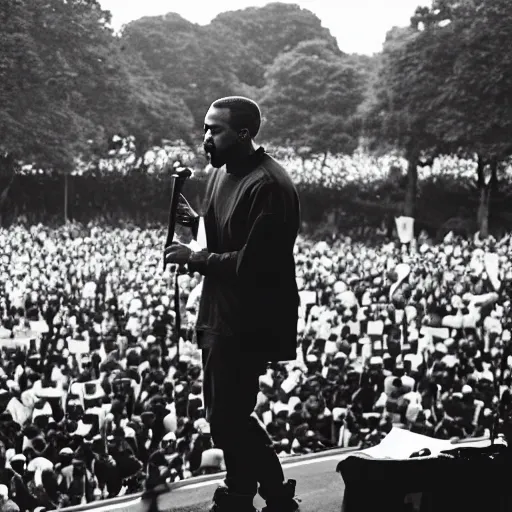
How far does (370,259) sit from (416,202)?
568 centimetres

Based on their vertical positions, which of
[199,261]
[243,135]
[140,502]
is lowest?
[140,502]

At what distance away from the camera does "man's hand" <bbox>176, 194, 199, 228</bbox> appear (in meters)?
3.46

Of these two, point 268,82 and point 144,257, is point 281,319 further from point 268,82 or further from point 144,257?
point 268,82

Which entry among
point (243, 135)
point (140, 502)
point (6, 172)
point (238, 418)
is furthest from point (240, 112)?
point (6, 172)

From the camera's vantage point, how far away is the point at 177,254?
3.23m

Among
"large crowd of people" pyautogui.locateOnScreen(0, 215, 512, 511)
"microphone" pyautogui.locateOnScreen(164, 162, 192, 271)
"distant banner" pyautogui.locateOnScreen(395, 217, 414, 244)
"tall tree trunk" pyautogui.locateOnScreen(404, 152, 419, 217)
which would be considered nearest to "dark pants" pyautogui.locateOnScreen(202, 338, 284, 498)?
"microphone" pyautogui.locateOnScreen(164, 162, 192, 271)

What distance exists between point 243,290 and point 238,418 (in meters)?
0.48

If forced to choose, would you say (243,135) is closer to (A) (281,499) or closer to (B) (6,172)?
(A) (281,499)

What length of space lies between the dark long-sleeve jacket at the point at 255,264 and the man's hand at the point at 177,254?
0.04 metres

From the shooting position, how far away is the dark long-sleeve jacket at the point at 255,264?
3125mm

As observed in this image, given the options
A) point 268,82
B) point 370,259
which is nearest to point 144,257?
point 370,259

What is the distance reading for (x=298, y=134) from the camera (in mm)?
27859

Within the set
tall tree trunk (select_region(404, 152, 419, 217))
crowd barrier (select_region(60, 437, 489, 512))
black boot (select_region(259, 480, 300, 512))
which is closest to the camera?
black boot (select_region(259, 480, 300, 512))

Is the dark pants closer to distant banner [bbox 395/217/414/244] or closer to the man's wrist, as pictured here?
the man's wrist
